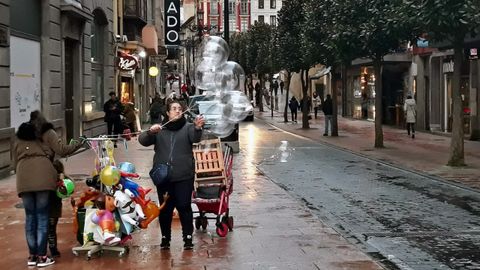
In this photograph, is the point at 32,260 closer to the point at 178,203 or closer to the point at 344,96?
the point at 178,203

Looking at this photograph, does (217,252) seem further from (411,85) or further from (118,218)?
(411,85)

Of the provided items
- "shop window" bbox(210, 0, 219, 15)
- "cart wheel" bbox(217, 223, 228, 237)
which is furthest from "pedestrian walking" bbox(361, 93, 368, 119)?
"shop window" bbox(210, 0, 219, 15)

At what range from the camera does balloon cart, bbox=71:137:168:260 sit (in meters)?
7.31

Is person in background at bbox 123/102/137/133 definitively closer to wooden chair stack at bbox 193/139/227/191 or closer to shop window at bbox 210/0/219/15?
wooden chair stack at bbox 193/139/227/191

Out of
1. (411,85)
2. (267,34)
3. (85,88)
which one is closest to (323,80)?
(267,34)

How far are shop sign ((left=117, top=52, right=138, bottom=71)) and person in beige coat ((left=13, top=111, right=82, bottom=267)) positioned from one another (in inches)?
839

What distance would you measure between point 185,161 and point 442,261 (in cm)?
322

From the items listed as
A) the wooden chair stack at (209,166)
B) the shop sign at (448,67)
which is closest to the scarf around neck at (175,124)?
the wooden chair stack at (209,166)

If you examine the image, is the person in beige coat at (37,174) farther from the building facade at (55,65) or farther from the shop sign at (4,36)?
the shop sign at (4,36)

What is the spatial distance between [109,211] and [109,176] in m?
0.42

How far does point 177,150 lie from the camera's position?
7.55 meters

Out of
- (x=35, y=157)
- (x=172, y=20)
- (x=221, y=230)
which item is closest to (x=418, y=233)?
(x=221, y=230)

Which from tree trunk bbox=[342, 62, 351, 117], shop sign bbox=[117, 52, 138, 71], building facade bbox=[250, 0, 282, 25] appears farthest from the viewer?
building facade bbox=[250, 0, 282, 25]

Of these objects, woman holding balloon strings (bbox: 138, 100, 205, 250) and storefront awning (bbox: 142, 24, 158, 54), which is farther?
storefront awning (bbox: 142, 24, 158, 54)
